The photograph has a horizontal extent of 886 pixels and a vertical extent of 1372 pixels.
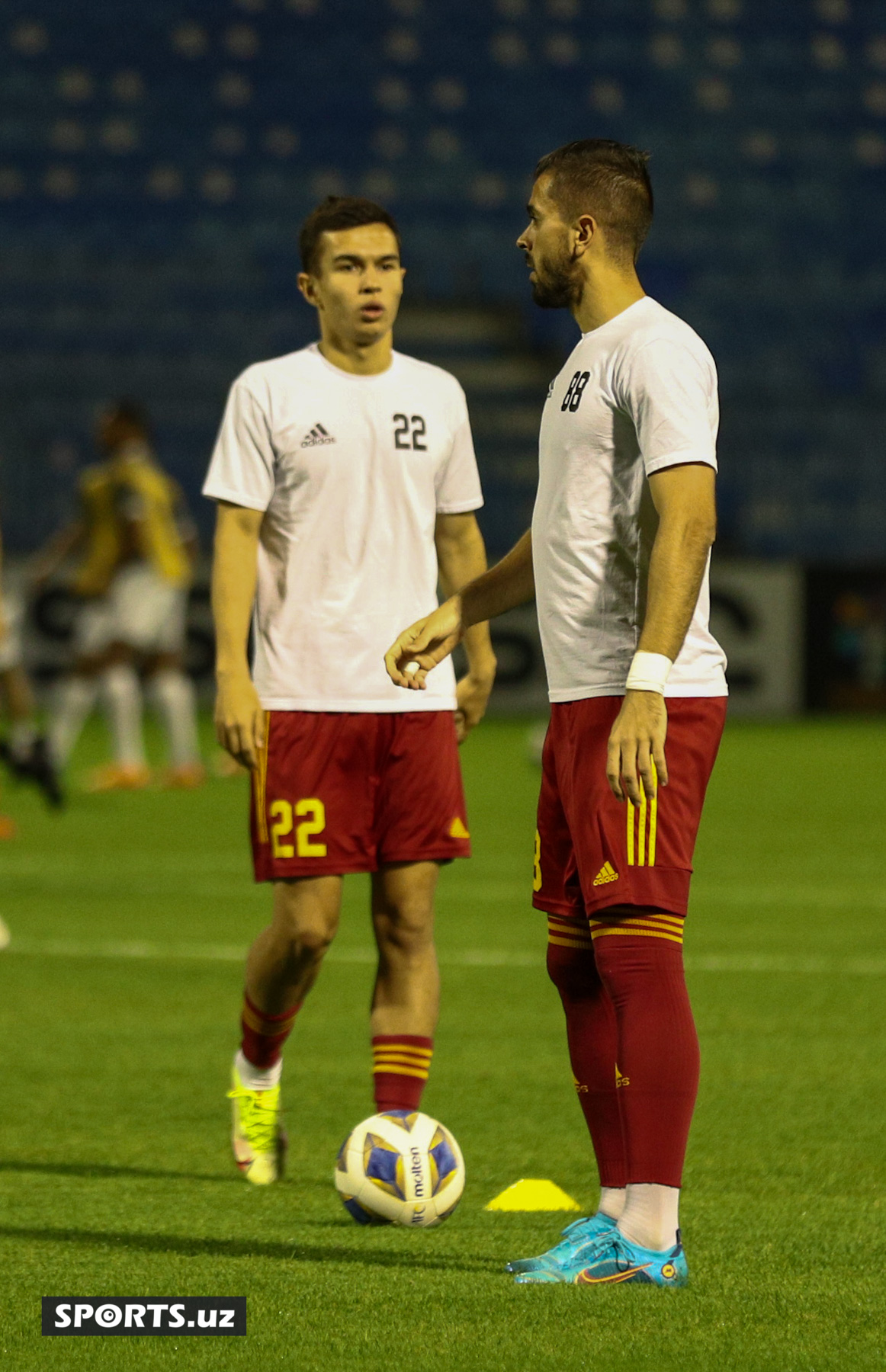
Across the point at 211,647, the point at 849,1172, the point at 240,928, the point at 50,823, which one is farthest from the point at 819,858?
the point at 211,647

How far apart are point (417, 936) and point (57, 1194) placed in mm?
927

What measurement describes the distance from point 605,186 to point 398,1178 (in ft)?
6.28

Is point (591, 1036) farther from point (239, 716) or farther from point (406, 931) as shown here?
point (239, 716)

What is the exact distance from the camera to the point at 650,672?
3.48 meters

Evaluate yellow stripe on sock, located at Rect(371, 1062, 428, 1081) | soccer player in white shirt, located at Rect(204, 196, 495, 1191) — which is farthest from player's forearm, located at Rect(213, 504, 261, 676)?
yellow stripe on sock, located at Rect(371, 1062, 428, 1081)

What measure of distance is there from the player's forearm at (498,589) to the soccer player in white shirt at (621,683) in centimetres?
17

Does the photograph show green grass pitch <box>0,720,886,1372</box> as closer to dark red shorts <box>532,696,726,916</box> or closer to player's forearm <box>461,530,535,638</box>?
dark red shorts <box>532,696,726,916</box>

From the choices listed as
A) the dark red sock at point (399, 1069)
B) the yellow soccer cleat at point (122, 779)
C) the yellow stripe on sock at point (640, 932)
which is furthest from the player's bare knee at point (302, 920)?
the yellow soccer cleat at point (122, 779)

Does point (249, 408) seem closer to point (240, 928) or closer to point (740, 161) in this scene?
point (240, 928)

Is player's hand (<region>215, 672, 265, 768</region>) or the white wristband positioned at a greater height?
the white wristband

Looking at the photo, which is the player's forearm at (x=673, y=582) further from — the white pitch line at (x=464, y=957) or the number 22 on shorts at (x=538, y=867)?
the white pitch line at (x=464, y=957)

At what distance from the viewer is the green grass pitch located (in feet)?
11.2

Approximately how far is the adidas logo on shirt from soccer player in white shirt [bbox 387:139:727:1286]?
1036mm

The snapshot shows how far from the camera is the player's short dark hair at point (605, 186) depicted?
12.2ft
